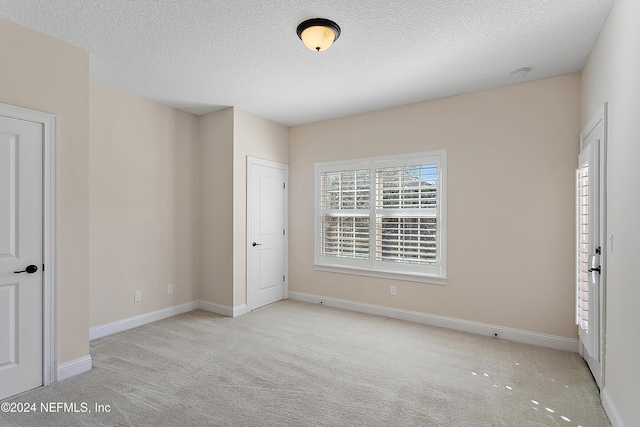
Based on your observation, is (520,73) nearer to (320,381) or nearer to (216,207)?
(320,381)

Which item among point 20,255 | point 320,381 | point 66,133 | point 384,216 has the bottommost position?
point 320,381

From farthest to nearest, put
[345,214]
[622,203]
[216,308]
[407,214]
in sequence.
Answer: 1. [345,214]
2. [216,308]
3. [407,214]
4. [622,203]

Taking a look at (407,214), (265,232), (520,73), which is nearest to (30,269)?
(265,232)

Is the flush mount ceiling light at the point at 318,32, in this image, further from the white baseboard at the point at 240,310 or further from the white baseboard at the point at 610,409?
the white baseboard at the point at 240,310

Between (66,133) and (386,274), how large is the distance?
148 inches

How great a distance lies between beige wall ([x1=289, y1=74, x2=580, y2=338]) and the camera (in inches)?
133

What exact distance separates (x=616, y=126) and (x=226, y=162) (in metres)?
3.98

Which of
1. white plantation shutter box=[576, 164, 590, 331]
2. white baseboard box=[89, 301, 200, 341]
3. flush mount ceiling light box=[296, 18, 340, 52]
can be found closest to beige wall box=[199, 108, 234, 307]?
white baseboard box=[89, 301, 200, 341]

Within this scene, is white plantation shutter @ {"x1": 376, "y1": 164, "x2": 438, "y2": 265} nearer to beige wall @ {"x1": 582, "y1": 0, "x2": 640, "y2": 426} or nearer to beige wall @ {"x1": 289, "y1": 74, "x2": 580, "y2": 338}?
beige wall @ {"x1": 289, "y1": 74, "x2": 580, "y2": 338}

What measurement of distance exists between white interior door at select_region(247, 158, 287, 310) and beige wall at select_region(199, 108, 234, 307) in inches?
11.7

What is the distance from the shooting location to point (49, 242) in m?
2.66

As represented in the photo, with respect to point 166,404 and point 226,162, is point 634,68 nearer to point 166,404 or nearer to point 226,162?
point 166,404

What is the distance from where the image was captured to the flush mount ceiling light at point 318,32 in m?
2.44

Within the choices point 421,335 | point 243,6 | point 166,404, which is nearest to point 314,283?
point 421,335
